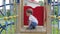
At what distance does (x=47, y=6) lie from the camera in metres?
4.03

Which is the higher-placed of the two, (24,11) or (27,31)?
(24,11)

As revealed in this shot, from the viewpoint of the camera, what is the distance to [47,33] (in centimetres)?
390

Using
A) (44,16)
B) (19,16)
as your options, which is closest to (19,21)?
(19,16)

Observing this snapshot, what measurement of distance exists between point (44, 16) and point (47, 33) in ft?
2.18

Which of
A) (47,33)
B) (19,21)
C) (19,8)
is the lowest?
(47,33)

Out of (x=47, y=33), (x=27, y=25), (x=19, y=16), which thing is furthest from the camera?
(x=27, y=25)

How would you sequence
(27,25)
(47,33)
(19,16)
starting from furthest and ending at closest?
(27,25) → (19,16) → (47,33)

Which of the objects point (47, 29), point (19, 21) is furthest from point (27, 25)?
point (47, 29)

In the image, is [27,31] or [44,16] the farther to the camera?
[44,16]

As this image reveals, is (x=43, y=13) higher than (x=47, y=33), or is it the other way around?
(x=43, y=13)

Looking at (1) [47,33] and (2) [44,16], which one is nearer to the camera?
(1) [47,33]

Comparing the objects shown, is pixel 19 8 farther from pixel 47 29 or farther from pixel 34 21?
pixel 47 29

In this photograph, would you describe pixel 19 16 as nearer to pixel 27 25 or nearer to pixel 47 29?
pixel 27 25

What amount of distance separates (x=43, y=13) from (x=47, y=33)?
780 mm
